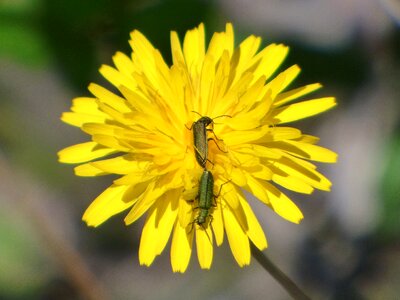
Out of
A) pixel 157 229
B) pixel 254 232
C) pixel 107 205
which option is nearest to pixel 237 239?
pixel 254 232

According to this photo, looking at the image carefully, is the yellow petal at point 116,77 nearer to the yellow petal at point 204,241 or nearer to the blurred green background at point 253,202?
the yellow petal at point 204,241

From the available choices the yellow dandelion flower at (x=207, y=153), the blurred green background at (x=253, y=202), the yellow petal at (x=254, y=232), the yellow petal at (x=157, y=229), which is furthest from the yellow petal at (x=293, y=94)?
the blurred green background at (x=253, y=202)

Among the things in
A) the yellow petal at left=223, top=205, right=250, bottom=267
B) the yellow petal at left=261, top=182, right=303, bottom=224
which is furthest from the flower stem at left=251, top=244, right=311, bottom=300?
the yellow petal at left=261, top=182, right=303, bottom=224

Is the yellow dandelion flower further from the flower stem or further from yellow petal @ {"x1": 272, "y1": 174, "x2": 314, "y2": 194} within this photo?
the flower stem

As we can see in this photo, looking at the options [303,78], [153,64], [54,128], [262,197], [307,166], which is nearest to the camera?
[262,197]

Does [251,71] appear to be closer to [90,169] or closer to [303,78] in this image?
[90,169]

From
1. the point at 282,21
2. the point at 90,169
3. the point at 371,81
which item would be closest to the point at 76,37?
the point at 282,21

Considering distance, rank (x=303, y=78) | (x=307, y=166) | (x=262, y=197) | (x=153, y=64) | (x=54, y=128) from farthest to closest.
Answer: (x=54, y=128), (x=303, y=78), (x=153, y=64), (x=307, y=166), (x=262, y=197)
